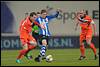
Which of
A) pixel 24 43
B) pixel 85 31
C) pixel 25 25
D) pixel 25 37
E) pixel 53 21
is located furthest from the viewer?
pixel 53 21

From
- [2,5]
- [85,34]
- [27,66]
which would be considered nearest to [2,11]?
[2,5]

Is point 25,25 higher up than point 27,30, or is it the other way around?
point 25,25

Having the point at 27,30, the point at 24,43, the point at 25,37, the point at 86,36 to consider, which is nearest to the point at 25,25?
the point at 27,30

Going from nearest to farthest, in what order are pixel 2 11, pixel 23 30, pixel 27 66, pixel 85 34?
pixel 27 66, pixel 23 30, pixel 85 34, pixel 2 11

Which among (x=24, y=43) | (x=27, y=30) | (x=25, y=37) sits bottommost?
(x=24, y=43)

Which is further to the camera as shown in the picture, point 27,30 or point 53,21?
point 53,21

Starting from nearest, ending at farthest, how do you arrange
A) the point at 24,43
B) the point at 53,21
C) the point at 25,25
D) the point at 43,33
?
the point at 24,43, the point at 25,25, the point at 43,33, the point at 53,21

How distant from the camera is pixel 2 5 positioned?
29.4 meters

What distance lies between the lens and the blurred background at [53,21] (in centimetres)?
2948

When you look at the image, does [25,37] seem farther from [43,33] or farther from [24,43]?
[43,33]

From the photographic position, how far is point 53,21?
1216 inches

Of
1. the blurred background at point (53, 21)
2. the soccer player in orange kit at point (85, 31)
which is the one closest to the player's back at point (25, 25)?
the soccer player in orange kit at point (85, 31)

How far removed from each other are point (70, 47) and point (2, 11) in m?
3.96

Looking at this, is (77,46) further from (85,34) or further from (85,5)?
(85,34)
